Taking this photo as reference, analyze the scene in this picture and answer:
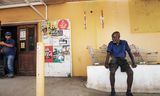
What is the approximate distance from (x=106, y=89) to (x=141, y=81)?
103cm

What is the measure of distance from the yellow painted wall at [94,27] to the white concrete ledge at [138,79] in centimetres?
189

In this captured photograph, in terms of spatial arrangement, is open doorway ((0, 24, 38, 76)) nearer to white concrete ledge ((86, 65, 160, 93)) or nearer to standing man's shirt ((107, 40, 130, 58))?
white concrete ledge ((86, 65, 160, 93))

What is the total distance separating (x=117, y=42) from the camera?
682 cm

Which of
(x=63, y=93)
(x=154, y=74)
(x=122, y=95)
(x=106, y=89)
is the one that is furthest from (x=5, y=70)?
(x=154, y=74)

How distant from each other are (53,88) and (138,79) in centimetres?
252

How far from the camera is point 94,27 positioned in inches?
360

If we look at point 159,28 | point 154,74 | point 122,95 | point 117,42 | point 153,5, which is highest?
point 153,5

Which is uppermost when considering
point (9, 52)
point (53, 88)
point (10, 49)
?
point (10, 49)

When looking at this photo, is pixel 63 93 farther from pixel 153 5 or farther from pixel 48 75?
pixel 153 5

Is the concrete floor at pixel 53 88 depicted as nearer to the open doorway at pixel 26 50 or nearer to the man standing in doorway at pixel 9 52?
the man standing in doorway at pixel 9 52

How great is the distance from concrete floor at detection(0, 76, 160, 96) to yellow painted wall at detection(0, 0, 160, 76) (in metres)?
1.10

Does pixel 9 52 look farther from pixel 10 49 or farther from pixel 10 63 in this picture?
pixel 10 63

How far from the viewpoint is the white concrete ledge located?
6.98 metres

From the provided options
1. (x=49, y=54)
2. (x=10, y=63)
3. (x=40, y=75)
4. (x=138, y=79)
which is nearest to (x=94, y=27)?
(x=49, y=54)
